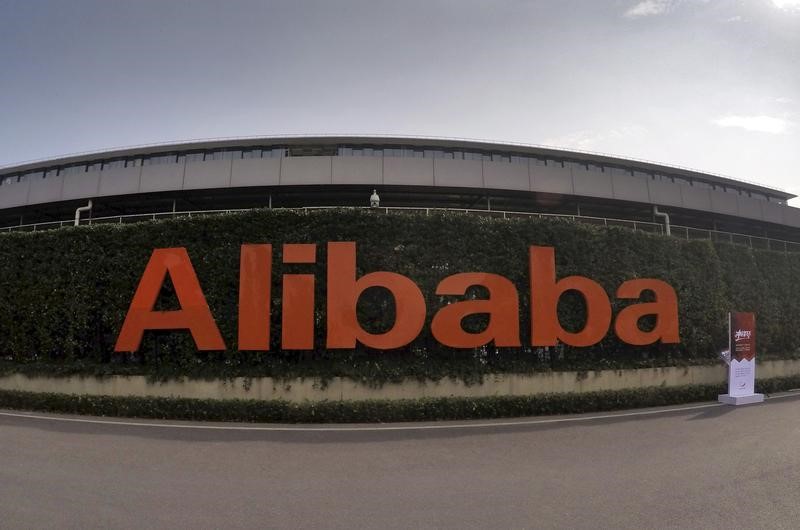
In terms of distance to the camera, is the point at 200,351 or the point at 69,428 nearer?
the point at 69,428

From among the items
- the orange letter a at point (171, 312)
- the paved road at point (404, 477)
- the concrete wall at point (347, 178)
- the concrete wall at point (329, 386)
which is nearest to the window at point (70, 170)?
the concrete wall at point (347, 178)

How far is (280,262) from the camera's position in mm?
12891

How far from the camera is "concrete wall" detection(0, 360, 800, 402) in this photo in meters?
11.8

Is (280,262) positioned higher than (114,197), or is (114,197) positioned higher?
(114,197)

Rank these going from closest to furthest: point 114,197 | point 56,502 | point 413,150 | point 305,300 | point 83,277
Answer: point 56,502 → point 305,300 → point 83,277 → point 114,197 → point 413,150

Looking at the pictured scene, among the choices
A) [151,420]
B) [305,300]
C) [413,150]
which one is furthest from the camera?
[413,150]

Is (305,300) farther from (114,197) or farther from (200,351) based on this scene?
(114,197)

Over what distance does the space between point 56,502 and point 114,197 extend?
20400 millimetres

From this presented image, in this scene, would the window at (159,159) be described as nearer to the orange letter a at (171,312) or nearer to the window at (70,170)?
the window at (70,170)

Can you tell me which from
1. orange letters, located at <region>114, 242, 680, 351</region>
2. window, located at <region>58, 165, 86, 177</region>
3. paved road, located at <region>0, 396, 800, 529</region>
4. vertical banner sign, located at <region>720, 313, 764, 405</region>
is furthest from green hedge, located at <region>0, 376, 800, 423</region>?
window, located at <region>58, 165, 86, 177</region>

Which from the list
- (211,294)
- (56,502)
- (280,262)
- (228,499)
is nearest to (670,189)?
(280,262)

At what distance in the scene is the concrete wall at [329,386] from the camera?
11773mm

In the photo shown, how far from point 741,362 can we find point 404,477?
41.8 feet

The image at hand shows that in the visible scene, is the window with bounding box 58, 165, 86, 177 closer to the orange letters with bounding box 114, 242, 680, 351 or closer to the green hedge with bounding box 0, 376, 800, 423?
the green hedge with bounding box 0, 376, 800, 423
